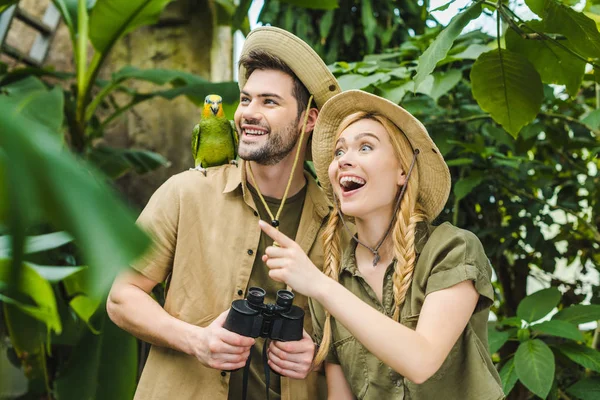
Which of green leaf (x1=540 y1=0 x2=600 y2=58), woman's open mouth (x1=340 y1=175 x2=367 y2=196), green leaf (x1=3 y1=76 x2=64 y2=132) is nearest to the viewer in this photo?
green leaf (x1=540 y1=0 x2=600 y2=58)

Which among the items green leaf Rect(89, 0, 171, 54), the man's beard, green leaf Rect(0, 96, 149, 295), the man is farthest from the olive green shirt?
green leaf Rect(89, 0, 171, 54)

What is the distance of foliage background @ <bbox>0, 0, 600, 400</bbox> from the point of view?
16.2 inches

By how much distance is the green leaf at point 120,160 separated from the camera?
361 centimetres

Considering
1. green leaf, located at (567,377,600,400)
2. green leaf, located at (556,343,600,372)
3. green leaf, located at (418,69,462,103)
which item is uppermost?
green leaf, located at (418,69,462,103)

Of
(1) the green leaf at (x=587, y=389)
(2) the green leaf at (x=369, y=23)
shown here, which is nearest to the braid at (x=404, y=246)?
(1) the green leaf at (x=587, y=389)

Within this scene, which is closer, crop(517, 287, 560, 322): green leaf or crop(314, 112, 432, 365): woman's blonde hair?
crop(314, 112, 432, 365): woman's blonde hair

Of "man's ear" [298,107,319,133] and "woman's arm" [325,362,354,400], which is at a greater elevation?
"man's ear" [298,107,319,133]

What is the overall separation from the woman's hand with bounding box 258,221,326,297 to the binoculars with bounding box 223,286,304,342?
117 mm

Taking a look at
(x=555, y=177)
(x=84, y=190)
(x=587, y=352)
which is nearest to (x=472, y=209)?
(x=555, y=177)

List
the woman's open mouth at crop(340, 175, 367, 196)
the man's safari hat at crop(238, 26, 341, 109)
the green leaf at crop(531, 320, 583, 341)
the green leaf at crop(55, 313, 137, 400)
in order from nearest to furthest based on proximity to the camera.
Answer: the woman's open mouth at crop(340, 175, 367, 196) → the man's safari hat at crop(238, 26, 341, 109) → the green leaf at crop(531, 320, 583, 341) → the green leaf at crop(55, 313, 137, 400)

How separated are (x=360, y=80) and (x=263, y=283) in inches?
28.2

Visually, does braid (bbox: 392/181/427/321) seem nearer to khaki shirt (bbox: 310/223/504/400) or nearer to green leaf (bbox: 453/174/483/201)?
khaki shirt (bbox: 310/223/504/400)

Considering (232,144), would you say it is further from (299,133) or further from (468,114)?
(468,114)

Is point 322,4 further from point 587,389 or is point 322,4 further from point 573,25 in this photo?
point 587,389
